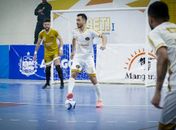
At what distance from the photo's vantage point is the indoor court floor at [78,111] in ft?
24.5

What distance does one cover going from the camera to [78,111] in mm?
9289

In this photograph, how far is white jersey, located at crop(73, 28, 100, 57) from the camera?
991cm

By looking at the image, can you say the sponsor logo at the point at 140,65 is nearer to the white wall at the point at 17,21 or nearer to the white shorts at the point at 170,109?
the white wall at the point at 17,21

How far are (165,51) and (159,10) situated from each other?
421 millimetres

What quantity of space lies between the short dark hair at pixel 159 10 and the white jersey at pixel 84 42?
5781 mm

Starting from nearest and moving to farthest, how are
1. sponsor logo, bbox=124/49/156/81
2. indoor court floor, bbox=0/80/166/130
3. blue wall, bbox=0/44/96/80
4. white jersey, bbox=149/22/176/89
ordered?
1. white jersey, bbox=149/22/176/89
2. indoor court floor, bbox=0/80/166/130
3. sponsor logo, bbox=124/49/156/81
4. blue wall, bbox=0/44/96/80

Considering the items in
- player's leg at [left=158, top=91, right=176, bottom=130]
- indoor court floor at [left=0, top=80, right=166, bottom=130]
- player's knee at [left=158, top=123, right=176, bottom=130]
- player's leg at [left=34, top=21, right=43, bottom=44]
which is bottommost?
indoor court floor at [left=0, top=80, right=166, bottom=130]

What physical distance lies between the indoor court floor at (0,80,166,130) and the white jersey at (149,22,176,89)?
319 centimetres

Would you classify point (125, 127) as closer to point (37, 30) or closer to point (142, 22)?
point (142, 22)

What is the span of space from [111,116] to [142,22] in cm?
1174

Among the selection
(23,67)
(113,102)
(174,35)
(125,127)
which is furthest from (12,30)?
(174,35)

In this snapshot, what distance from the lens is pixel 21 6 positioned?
21828 millimetres

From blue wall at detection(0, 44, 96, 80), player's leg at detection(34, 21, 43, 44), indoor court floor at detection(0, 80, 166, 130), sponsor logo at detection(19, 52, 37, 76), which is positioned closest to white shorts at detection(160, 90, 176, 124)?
indoor court floor at detection(0, 80, 166, 130)

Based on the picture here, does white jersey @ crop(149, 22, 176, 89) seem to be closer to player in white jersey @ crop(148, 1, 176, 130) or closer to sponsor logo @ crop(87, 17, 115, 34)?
player in white jersey @ crop(148, 1, 176, 130)
